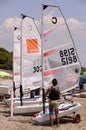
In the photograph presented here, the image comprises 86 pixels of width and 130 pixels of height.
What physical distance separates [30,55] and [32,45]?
0.44 m

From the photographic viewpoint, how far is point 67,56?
35.3ft

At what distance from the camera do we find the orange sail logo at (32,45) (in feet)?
44.9

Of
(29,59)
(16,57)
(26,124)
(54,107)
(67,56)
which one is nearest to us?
(54,107)

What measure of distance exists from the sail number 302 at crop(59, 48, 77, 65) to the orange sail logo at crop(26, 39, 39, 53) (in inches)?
126

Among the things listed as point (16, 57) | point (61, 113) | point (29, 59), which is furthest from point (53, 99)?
point (16, 57)

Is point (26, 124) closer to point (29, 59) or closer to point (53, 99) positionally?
point (53, 99)

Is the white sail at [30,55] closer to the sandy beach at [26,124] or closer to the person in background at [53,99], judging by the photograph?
the sandy beach at [26,124]

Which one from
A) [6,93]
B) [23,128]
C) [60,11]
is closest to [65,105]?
[23,128]

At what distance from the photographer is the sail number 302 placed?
421 inches

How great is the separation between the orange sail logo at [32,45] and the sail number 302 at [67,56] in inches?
126

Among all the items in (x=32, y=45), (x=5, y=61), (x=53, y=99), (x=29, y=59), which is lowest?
(x=53, y=99)

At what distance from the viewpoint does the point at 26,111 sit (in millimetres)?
11688

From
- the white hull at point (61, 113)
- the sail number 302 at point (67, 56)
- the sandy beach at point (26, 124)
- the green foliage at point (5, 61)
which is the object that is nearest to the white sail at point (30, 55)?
the sandy beach at point (26, 124)

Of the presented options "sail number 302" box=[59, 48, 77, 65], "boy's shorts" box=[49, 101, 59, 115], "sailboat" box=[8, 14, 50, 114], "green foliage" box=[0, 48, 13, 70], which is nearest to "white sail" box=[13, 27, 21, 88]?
"sailboat" box=[8, 14, 50, 114]
